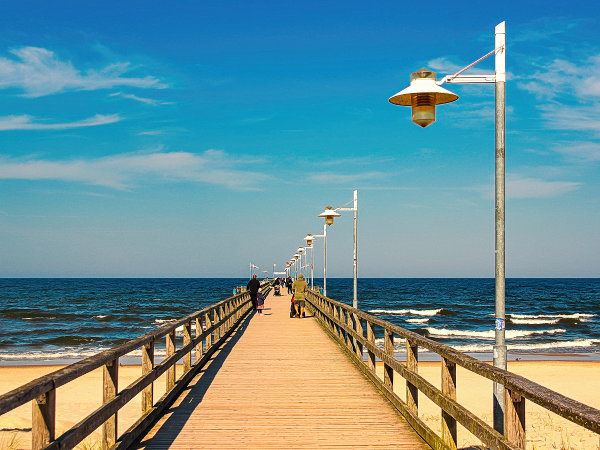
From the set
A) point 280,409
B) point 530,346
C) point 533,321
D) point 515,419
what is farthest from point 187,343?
→ point 533,321

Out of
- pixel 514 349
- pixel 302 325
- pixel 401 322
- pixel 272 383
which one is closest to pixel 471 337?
pixel 514 349

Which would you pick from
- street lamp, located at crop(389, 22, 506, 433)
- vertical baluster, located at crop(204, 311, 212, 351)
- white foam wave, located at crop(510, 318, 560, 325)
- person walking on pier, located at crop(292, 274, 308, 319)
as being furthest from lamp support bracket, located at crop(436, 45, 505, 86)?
white foam wave, located at crop(510, 318, 560, 325)

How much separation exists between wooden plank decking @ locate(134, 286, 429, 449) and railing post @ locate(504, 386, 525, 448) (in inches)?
82.2

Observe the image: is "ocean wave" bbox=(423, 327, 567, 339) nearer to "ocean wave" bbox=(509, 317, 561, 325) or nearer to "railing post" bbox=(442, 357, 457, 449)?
"ocean wave" bbox=(509, 317, 561, 325)

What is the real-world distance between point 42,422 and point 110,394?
5.05ft

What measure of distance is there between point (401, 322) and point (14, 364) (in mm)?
32419

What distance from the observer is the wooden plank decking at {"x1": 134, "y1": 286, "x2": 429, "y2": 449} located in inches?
252

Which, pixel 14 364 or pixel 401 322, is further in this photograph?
pixel 401 322

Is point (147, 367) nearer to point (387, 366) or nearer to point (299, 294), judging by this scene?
point (387, 366)

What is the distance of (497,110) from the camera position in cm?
584

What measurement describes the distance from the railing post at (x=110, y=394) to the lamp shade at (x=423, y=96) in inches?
142

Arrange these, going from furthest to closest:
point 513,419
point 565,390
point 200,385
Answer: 1. point 565,390
2. point 200,385
3. point 513,419

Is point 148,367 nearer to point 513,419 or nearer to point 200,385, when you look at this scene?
point 200,385

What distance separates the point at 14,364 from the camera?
1063 inches
